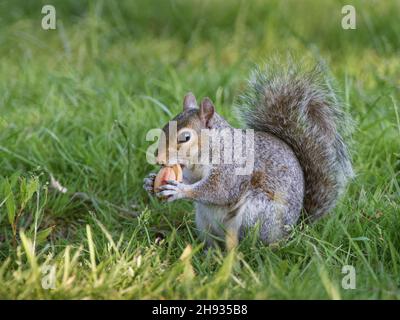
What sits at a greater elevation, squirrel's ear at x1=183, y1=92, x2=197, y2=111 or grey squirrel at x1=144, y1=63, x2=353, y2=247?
squirrel's ear at x1=183, y1=92, x2=197, y2=111

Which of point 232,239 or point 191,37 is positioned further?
point 191,37

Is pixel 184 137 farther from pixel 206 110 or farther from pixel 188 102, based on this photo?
pixel 188 102

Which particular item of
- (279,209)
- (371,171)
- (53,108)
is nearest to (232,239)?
(279,209)

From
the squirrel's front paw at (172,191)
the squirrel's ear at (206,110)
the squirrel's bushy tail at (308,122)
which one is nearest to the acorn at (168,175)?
the squirrel's front paw at (172,191)

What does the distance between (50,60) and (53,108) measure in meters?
0.74

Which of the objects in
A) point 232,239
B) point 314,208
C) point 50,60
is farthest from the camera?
point 50,60

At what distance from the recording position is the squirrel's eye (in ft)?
7.22

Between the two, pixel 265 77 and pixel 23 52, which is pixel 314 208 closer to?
pixel 265 77

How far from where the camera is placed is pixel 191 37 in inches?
157

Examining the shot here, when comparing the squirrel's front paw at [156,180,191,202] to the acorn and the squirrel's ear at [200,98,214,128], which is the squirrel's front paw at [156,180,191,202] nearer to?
the acorn

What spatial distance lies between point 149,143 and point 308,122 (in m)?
0.63

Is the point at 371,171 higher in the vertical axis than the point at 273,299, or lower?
higher

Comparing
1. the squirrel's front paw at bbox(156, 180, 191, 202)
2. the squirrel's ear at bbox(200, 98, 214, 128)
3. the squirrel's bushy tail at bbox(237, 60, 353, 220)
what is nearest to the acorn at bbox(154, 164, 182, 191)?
the squirrel's front paw at bbox(156, 180, 191, 202)

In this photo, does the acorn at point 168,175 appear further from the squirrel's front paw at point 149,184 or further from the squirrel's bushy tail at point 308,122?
the squirrel's bushy tail at point 308,122
